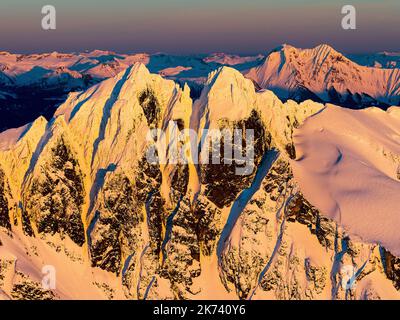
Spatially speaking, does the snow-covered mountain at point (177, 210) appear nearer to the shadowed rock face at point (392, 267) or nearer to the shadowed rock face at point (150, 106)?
the shadowed rock face at point (392, 267)

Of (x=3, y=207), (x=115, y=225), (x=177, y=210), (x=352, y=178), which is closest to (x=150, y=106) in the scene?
(x=177, y=210)

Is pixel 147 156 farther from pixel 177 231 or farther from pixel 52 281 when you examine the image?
pixel 52 281

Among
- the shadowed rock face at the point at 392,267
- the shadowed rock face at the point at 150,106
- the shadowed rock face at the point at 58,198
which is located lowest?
the shadowed rock face at the point at 392,267

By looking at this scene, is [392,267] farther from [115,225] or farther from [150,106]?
[150,106]

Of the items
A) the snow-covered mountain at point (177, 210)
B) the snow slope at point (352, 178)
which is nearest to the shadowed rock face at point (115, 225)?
the snow-covered mountain at point (177, 210)

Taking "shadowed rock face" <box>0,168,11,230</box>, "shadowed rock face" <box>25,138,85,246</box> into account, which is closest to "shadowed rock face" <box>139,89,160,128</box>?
"shadowed rock face" <box>25,138,85,246</box>

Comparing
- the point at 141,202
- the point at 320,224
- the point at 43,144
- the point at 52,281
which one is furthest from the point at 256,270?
the point at 43,144

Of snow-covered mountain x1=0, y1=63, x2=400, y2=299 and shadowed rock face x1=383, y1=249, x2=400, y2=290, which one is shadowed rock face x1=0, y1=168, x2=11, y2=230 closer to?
snow-covered mountain x1=0, y1=63, x2=400, y2=299
